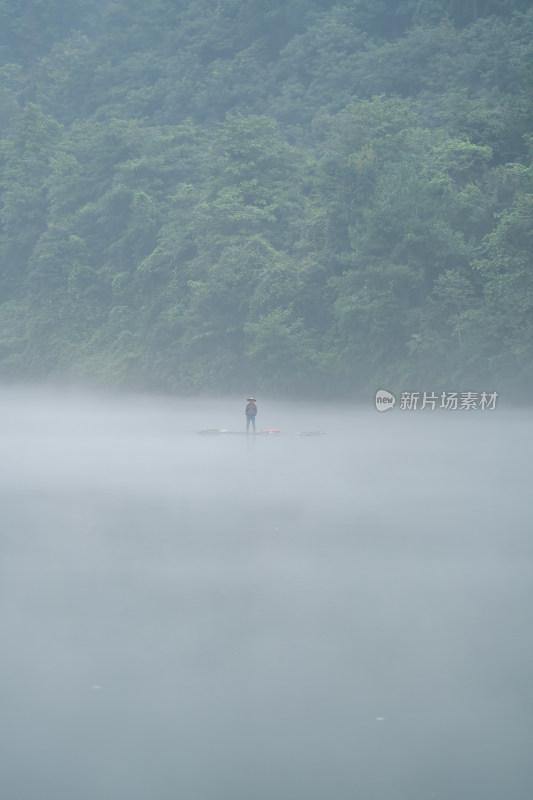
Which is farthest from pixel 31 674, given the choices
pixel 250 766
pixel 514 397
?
pixel 514 397

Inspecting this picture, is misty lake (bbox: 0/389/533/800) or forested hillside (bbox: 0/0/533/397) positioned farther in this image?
forested hillside (bbox: 0/0/533/397)

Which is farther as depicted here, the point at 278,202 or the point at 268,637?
the point at 278,202

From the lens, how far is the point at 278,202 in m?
49.8

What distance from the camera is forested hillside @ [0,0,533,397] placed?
4153cm

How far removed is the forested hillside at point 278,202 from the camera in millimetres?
41531

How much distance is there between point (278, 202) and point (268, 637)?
4176 cm

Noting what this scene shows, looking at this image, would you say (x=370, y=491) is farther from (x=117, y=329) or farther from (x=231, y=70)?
(x=231, y=70)

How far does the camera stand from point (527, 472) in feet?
68.6

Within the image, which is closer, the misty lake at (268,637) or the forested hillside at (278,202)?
the misty lake at (268,637)

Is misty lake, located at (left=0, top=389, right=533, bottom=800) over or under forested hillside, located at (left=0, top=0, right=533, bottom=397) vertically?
under

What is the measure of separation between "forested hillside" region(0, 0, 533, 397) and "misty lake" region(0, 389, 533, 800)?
2150cm

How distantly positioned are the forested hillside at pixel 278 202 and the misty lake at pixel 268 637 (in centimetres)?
2150

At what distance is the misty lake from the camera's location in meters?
6.70

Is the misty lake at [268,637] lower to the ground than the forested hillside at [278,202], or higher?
lower
